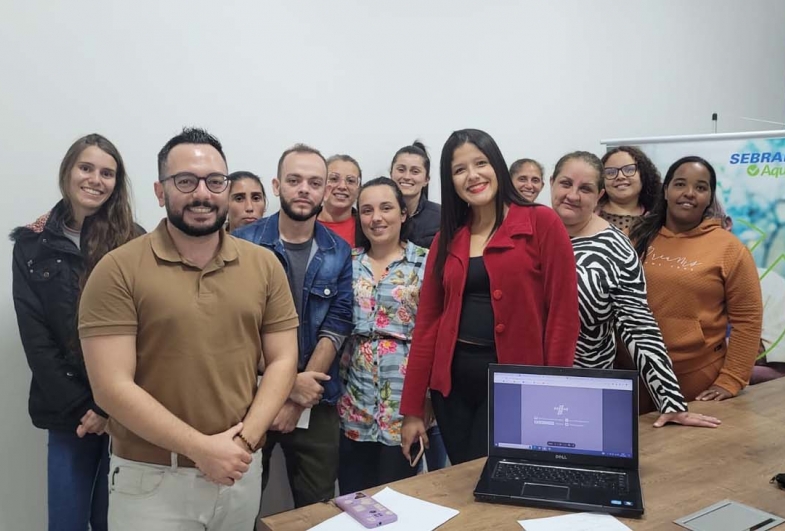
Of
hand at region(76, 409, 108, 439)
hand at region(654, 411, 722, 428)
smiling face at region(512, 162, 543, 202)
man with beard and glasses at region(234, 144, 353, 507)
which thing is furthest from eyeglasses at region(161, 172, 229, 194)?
smiling face at region(512, 162, 543, 202)

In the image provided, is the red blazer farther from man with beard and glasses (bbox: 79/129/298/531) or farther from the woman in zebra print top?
man with beard and glasses (bbox: 79/129/298/531)

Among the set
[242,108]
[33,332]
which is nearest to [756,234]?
[242,108]

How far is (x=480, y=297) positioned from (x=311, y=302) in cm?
61

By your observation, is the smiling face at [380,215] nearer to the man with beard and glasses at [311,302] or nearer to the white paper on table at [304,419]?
the man with beard and glasses at [311,302]

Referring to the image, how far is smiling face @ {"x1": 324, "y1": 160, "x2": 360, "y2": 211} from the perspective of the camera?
2787 mm

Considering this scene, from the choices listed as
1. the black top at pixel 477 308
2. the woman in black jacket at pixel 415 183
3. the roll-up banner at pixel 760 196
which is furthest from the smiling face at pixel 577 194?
the roll-up banner at pixel 760 196

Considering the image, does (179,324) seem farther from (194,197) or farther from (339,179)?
(339,179)

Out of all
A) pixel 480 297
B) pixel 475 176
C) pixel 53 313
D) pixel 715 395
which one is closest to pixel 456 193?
pixel 475 176

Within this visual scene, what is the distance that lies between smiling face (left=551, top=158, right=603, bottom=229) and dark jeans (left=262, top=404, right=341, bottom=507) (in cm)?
111

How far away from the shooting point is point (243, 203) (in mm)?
2609

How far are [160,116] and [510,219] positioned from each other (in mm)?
1668

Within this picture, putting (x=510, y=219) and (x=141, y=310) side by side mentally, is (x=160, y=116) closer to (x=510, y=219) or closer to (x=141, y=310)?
(x=141, y=310)

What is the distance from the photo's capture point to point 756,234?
3.42 m

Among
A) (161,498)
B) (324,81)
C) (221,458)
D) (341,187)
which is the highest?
(324,81)
